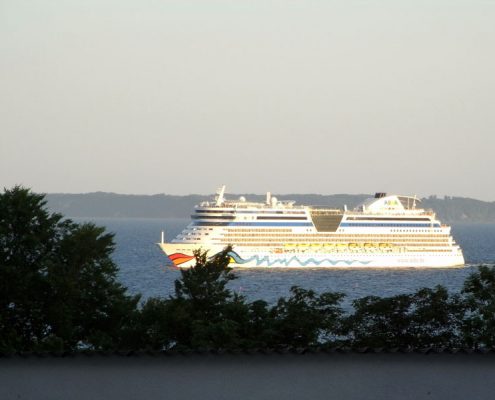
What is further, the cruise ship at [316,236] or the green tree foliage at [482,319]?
the cruise ship at [316,236]

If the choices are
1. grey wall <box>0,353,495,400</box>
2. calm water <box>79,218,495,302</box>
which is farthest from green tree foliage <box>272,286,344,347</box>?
calm water <box>79,218,495,302</box>

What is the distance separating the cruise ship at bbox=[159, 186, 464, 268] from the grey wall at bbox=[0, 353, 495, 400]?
74662 mm

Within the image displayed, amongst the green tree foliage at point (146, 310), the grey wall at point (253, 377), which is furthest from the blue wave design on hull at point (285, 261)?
the grey wall at point (253, 377)

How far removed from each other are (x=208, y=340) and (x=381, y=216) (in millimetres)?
73839

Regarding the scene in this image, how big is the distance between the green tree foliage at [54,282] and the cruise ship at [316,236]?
6199 cm

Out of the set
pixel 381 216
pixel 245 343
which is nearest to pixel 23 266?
pixel 245 343

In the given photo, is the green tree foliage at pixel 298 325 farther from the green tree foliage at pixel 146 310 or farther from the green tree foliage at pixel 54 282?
the green tree foliage at pixel 54 282

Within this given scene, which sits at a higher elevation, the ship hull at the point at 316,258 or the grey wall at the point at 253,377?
the ship hull at the point at 316,258

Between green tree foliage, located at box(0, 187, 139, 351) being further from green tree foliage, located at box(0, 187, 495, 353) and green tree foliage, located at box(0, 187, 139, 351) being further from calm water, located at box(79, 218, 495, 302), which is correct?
calm water, located at box(79, 218, 495, 302)

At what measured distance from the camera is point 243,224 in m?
90.0

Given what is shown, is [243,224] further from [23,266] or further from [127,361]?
[127,361]

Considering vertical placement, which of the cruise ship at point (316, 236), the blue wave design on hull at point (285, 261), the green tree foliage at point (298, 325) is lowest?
the green tree foliage at point (298, 325)

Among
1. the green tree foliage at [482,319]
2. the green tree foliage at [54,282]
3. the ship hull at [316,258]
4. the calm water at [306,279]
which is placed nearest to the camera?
the green tree foliage at [482,319]

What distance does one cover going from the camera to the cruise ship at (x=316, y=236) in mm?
89375
